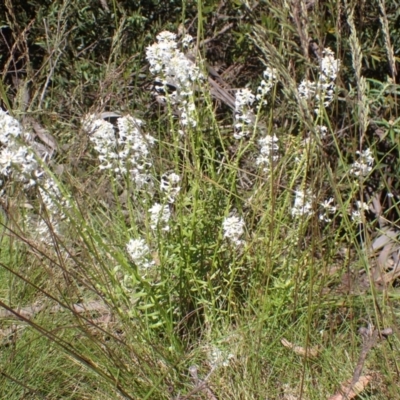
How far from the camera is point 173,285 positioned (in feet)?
9.14

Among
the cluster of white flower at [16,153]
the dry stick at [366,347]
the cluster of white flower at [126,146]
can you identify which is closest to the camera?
the dry stick at [366,347]

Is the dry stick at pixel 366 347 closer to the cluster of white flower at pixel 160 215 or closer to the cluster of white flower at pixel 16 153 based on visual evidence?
the cluster of white flower at pixel 160 215

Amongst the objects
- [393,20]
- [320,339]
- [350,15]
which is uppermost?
[350,15]

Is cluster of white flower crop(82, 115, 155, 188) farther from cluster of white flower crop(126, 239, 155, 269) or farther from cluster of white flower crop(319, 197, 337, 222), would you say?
cluster of white flower crop(319, 197, 337, 222)

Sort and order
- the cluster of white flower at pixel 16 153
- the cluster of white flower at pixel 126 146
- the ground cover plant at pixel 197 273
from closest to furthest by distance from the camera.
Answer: the cluster of white flower at pixel 16 153
the ground cover plant at pixel 197 273
the cluster of white flower at pixel 126 146

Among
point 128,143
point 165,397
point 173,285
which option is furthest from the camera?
point 173,285

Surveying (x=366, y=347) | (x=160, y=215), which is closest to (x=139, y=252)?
(x=160, y=215)

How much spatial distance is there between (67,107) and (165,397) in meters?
2.34

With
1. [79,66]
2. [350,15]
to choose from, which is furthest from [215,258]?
[79,66]

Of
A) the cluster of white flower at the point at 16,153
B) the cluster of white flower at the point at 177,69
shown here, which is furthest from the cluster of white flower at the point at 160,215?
the cluster of white flower at the point at 16,153

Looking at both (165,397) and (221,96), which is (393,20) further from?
(165,397)

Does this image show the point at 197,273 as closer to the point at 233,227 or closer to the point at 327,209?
the point at 233,227

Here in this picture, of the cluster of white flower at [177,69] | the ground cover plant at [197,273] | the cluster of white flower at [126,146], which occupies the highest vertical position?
the cluster of white flower at [177,69]

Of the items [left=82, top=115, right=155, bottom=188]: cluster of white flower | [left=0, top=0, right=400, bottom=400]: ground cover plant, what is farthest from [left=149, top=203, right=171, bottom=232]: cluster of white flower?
[left=82, top=115, right=155, bottom=188]: cluster of white flower
